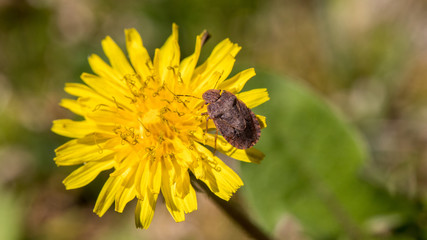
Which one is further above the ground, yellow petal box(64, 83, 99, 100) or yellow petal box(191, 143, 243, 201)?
yellow petal box(191, 143, 243, 201)

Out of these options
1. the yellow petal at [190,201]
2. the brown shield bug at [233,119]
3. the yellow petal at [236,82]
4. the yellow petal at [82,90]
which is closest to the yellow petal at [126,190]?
the yellow petal at [190,201]

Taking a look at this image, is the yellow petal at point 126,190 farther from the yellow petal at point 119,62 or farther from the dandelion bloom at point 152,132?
the yellow petal at point 119,62

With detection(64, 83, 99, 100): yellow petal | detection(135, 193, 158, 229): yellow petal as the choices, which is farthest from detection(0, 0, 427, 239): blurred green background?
detection(64, 83, 99, 100): yellow petal

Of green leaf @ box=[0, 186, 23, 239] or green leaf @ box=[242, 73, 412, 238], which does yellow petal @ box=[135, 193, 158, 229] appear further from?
green leaf @ box=[0, 186, 23, 239]

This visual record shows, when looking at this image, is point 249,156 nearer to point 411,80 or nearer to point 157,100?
point 157,100

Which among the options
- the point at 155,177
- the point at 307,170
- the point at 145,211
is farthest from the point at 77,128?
the point at 307,170

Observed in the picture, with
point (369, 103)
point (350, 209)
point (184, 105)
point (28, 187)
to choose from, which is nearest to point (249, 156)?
point (184, 105)
